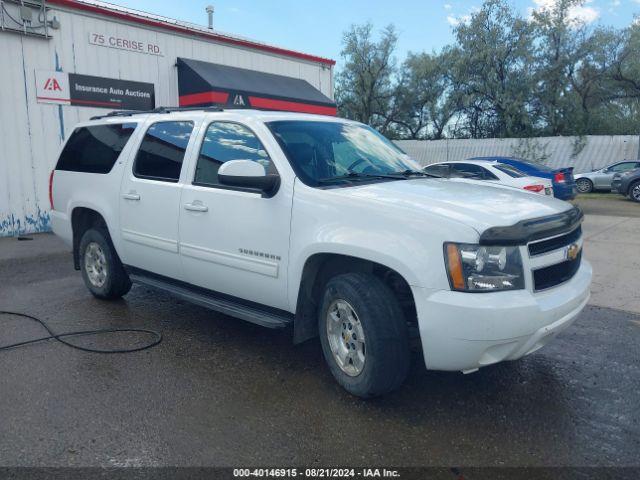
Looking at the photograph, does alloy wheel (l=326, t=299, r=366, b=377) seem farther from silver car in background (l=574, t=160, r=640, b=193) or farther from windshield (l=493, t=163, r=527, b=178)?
silver car in background (l=574, t=160, r=640, b=193)

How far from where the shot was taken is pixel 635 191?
18.2 metres

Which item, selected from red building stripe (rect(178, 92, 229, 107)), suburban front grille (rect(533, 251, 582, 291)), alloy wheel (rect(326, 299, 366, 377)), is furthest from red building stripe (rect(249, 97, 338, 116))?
suburban front grille (rect(533, 251, 582, 291))

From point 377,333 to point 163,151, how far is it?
2710 millimetres

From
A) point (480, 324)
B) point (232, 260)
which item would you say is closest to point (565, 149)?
point (232, 260)

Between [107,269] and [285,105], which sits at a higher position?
[285,105]

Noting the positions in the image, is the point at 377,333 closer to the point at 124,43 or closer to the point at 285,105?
the point at 124,43

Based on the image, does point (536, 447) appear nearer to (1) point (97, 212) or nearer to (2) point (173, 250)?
(2) point (173, 250)

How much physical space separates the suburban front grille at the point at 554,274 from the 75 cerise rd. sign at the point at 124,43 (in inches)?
437

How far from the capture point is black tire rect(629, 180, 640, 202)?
18172mm

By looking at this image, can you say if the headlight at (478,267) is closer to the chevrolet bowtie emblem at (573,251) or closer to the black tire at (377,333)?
the black tire at (377,333)

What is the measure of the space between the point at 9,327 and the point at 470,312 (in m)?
4.23

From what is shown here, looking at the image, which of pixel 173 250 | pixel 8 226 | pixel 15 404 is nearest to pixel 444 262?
pixel 173 250

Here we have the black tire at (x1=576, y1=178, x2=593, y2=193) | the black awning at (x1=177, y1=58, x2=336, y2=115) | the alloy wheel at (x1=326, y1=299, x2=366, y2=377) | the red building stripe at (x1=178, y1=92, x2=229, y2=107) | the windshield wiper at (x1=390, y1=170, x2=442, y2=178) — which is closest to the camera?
the alloy wheel at (x1=326, y1=299, x2=366, y2=377)

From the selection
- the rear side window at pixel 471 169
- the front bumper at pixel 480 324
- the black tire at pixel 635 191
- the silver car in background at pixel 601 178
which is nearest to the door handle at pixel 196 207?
the front bumper at pixel 480 324
